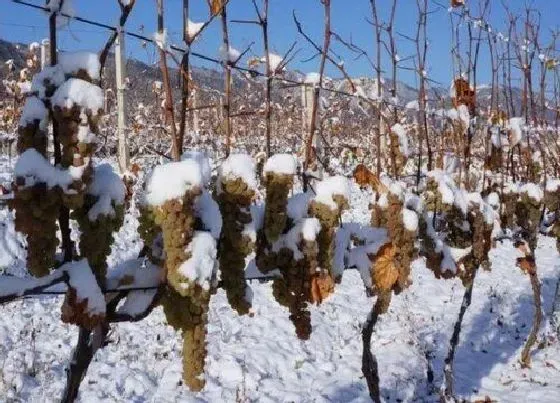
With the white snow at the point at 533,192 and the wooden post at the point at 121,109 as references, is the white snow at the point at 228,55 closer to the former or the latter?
the white snow at the point at 533,192

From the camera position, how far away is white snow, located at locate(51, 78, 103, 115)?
1133mm

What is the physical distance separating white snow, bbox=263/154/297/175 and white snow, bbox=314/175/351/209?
0.20 meters

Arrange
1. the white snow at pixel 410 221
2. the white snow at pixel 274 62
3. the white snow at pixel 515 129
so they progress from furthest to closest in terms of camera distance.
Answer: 1. the white snow at pixel 515 129
2. the white snow at pixel 410 221
3. the white snow at pixel 274 62

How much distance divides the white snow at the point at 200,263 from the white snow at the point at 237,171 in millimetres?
197

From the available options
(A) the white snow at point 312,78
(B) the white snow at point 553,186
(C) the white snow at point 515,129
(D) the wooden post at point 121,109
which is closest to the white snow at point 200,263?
(A) the white snow at point 312,78

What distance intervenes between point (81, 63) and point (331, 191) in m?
0.80

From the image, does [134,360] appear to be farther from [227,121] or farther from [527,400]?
[227,121]

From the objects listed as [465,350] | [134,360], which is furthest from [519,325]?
[134,360]

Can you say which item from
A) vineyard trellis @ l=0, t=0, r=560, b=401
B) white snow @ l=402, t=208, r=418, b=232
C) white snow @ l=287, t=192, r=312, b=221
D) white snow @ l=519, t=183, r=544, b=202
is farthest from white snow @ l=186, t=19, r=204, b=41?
white snow @ l=519, t=183, r=544, b=202

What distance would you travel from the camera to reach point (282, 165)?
1.52 metres

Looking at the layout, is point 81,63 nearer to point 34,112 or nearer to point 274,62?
point 34,112

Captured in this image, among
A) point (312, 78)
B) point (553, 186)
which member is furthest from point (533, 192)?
point (312, 78)

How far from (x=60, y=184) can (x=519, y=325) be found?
691 cm

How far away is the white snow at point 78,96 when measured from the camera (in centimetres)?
113
